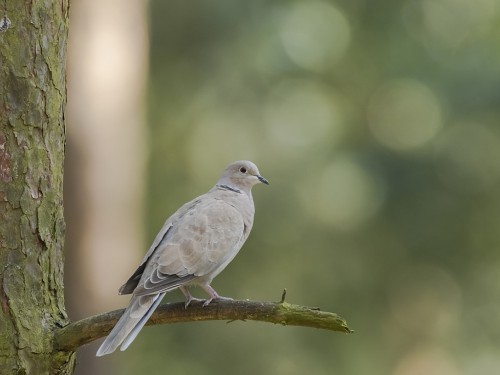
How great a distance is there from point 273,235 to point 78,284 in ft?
17.3

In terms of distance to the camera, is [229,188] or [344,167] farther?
[344,167]

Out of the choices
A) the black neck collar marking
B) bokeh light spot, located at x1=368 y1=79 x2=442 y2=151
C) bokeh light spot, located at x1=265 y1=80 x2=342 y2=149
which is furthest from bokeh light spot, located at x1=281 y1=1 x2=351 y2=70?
the black neck collar marking

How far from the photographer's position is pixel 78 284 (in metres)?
6.61

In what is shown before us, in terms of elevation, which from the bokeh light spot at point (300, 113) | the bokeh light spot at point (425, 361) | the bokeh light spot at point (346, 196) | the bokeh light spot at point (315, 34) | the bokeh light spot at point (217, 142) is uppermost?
the bokeh light spot at point (315, 34)

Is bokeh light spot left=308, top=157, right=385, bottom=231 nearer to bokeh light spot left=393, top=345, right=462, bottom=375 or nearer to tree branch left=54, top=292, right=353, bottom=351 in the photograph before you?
bokeh light spot left=393, top=345, right=462, bottom=375

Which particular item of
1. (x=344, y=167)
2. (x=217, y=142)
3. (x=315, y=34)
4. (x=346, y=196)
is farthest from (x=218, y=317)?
(x=315, y=34)

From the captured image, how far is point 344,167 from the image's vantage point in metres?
11.4

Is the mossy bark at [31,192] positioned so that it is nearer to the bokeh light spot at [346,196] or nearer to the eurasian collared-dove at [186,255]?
the eurasian collared-dove at [186,255]

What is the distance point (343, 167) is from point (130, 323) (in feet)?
26.7

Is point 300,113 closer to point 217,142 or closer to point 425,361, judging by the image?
point 217,142

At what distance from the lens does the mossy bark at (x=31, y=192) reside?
3559 mm

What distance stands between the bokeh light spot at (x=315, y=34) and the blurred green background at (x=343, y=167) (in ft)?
0.07

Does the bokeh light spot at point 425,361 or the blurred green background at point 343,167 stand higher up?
the blurred green background at point 343,167

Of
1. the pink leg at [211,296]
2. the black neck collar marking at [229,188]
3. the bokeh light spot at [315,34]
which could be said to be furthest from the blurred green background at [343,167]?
the pink leg at [211,296]
